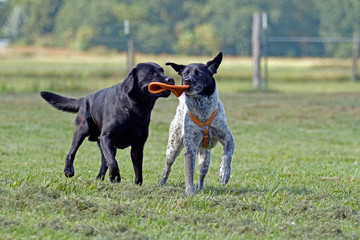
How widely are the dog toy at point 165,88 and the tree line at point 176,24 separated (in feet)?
54.2

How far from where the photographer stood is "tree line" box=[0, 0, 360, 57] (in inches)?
1048

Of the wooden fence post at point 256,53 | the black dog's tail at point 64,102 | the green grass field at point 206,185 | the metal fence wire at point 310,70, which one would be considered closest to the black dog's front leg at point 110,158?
the green grass field at point 206,185

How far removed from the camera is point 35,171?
7.27 m

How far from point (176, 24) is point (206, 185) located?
101ft

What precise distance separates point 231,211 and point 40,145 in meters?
5.65

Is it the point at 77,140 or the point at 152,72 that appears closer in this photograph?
the point at 152,72

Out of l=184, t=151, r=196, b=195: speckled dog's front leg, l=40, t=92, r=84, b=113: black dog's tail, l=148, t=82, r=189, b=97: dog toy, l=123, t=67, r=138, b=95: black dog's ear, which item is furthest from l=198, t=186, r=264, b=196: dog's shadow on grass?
l=40, t=92, r=84, b=113: black dog's tail

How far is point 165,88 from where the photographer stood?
5.74 m

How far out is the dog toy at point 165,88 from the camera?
5.66 m

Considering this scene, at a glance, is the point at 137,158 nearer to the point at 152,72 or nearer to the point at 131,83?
the point at 131,83

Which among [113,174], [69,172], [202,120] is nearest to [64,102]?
[69,172]

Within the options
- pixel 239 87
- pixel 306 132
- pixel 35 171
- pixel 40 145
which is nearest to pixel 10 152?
pixel 40 145

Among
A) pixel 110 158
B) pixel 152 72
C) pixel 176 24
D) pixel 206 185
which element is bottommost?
pixel 206 185

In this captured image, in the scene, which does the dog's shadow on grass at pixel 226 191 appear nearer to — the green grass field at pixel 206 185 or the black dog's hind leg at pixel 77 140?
the green grass field at pixel 206 185
